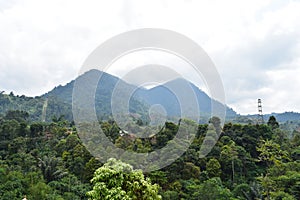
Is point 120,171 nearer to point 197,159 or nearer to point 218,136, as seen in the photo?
point 197,159

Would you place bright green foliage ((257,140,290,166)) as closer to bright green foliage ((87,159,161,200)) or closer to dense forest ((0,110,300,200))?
dense forest ((0,110,300,200))

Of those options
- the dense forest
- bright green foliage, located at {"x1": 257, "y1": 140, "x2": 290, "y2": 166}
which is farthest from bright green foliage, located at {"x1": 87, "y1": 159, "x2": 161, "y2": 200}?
bright green foliage, located at {"x1": 257, "y1": 140, "x2": 290, "y2": 166}

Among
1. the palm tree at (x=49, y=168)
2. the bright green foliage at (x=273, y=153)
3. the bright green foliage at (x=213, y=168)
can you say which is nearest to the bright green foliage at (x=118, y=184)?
the bright green foliage at (x=273, y=153)

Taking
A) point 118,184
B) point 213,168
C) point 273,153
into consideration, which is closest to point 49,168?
point 213,168

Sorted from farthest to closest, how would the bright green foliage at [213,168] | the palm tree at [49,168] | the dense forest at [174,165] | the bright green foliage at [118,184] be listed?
1. the palm tree at [49,168]
2. the bright green foliage at [213,168]
3. the dense forest at [174,165]
4. the bright green foliage at [118,184]

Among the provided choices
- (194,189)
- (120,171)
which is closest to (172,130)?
(194,189)

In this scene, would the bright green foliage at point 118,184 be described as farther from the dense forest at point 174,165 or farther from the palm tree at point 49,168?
the palm tree at point 49,168
